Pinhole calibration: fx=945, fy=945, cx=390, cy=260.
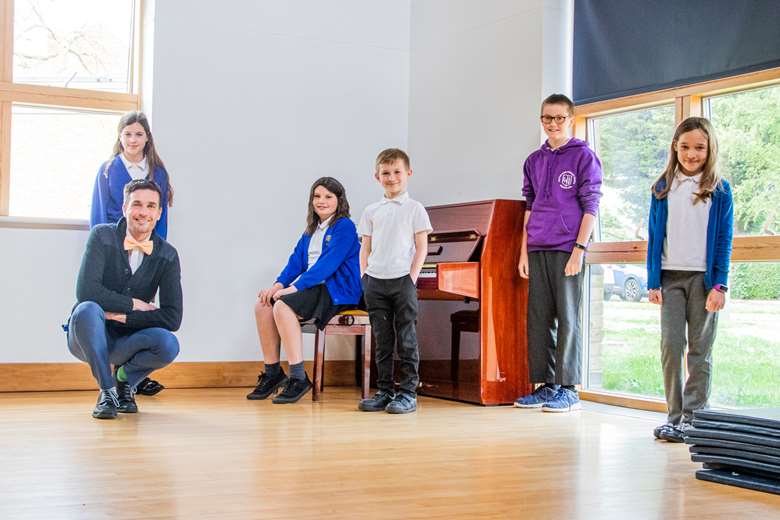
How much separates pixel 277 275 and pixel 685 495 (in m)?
3.28

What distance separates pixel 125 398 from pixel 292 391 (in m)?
0.84

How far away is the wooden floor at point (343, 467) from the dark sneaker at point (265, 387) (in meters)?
0.44

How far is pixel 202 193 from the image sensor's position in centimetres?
521

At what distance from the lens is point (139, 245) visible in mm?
3865

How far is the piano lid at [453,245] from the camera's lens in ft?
15.3

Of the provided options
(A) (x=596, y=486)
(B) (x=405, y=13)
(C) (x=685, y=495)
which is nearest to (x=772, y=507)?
(C) (x=685, y=495)

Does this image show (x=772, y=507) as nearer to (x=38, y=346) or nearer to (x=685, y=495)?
(x=685, y=495)

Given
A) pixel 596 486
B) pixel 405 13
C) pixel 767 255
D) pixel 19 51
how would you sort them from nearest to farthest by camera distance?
pixel 596 486
pixel 767 255
pixel 19 51
pixel 405 13

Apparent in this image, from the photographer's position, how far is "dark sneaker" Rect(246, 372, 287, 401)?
467cm

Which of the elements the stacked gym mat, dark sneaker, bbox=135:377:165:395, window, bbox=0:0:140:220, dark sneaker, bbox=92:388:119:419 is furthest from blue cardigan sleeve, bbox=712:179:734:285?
window, bbox=0:0:140:220

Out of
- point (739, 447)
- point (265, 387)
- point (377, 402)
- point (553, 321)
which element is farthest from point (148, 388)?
point (739, 447)

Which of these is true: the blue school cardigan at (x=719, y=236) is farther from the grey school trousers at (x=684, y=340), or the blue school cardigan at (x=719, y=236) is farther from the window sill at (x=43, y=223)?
the window sill at (x=43, y=223)

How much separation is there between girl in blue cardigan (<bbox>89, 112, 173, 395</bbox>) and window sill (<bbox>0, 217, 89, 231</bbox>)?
0.21 m

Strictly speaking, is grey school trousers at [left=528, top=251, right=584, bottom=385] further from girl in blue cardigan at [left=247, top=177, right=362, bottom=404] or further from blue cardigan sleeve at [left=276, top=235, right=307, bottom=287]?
blue cardigan sleeve at [left=276, top=235, right=307, bottom=287]
